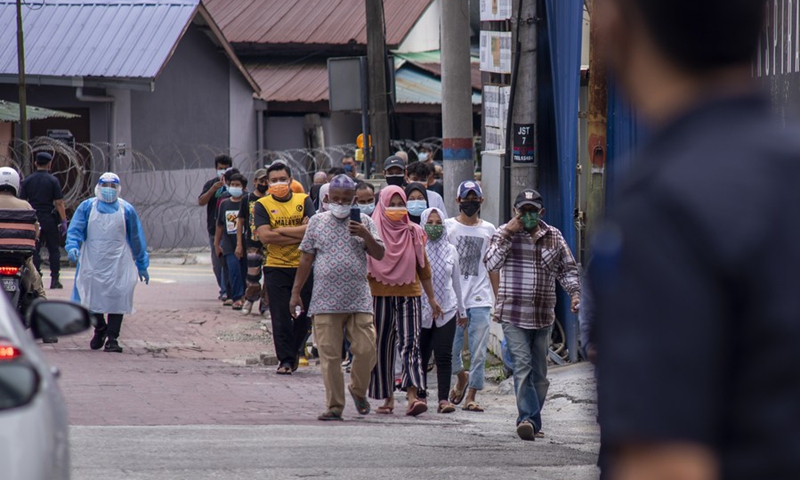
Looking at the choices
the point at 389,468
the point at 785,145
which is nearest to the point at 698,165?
the point at 785,145

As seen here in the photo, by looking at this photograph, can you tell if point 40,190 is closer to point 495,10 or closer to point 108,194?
point 108,194

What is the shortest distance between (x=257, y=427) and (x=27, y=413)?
554 centimetres

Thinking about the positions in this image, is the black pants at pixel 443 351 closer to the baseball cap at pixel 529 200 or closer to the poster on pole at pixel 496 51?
the baseball cap at pixel 529 200

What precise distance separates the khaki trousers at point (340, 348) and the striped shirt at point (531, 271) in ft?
3.61

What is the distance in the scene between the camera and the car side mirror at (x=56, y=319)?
4.55 metres

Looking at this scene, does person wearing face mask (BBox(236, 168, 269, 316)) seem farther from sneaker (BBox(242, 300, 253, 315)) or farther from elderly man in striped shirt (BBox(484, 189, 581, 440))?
elderly man in striped shirt (BBox(484, 189, 581, 440))

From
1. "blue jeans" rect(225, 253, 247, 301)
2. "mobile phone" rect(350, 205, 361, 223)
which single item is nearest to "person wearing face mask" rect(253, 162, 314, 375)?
"mobile phone" rect(350, 205, 361, 223)

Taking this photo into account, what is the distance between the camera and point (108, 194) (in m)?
12.9

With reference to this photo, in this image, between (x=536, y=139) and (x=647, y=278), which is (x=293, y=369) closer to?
(x=536, y=139)

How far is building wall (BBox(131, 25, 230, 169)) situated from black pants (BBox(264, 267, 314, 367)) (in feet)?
50.8

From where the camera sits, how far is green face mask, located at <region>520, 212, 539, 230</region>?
908 centimetres

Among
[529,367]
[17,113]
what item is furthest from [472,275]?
[17,113]

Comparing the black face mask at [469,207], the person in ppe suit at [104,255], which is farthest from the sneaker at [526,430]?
the person in ppe suit at [104,255]

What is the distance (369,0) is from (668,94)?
1490 centimetres
